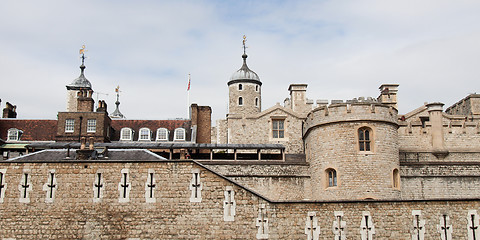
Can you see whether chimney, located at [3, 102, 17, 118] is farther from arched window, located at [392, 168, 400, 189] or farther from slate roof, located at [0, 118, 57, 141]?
arched window, located at [392, 168, 400, 189]

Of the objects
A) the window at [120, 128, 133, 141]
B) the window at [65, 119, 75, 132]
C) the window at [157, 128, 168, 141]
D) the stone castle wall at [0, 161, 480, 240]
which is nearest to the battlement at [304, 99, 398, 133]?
Answer: the stone castle wall at [0, 161, 480, 240]

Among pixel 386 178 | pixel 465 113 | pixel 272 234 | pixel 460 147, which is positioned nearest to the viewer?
pixel 272 234

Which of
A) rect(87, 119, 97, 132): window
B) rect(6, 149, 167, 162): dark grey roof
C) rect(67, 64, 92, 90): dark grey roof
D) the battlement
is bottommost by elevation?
rect(6, 149, 167, 162): dark grey roof

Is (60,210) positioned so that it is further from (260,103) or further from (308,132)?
(260,103)

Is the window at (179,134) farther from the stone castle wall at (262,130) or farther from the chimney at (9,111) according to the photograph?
the chimney at (9,111)

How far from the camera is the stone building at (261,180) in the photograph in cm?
2280

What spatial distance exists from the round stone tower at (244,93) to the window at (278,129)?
5228 mm

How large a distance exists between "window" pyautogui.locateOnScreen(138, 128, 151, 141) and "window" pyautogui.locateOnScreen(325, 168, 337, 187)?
17.6m

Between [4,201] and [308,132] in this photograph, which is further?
[308,132]

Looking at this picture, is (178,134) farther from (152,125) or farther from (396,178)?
(396,178)

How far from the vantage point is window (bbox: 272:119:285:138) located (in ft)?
131

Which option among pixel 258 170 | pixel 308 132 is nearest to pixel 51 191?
pixel 258 170

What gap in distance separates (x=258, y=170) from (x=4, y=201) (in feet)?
46.4

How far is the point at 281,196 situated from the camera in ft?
103
